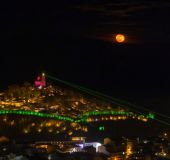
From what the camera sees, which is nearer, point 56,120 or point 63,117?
point 56,120

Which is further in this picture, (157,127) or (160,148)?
(157,127)

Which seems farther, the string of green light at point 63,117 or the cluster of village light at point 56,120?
the string of green light at point 63,117

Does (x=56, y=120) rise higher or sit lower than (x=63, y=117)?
lower

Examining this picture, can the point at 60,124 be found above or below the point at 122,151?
above

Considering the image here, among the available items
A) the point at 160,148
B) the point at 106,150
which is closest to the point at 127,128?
the point at 160,148

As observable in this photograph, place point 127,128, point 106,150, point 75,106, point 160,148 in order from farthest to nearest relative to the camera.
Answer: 1. point 75,106
2. point 127,128
3. point 160,148
4. point 106,150

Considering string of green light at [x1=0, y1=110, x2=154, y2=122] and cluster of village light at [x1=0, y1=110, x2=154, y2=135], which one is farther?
string of green light at [x1=0, y1=110, x2=154, y2=122]

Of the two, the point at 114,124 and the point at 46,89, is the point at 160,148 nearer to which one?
the point at 114,124

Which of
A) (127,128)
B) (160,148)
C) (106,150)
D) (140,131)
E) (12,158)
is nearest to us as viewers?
(12,158)

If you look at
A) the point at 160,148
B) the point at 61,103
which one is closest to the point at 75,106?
the point at 61,103

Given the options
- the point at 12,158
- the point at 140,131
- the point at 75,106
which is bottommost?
the point at 12,158
